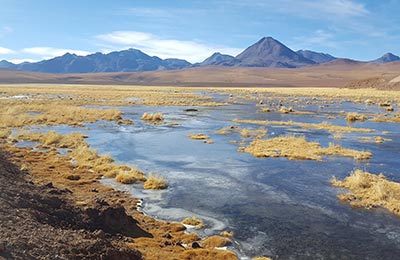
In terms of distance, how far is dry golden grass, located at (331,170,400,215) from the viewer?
15.4 m

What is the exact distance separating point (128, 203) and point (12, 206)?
491 centimetres

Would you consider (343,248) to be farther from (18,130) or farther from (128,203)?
(18,130)

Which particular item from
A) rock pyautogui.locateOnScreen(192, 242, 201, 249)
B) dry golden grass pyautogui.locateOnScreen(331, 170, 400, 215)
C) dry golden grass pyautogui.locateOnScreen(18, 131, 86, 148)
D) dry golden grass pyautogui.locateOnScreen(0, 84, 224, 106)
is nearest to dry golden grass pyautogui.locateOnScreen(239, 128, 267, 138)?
dry golden grass pyautogui.locateOnScreen(18, 131, 86, 148)

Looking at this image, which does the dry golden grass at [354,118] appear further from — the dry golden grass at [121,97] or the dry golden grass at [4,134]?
the dry golden grass at [4,134]

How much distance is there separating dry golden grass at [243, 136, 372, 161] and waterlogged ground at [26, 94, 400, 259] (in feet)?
3.16

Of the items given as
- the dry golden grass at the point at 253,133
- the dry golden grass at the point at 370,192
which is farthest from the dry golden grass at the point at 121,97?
the dry golden grass at the point at 370,192

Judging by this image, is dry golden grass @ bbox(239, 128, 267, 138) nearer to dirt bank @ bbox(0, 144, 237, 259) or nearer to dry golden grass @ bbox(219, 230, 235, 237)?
dirt bank @ bbox(0, 144, 237, 259)

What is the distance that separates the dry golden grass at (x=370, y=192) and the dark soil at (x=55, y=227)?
860cm

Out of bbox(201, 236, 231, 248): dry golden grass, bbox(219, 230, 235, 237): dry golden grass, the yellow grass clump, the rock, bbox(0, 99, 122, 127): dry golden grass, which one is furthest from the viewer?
bbox(0, 99, 122, 127): dry golden grass

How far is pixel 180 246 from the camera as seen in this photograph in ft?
37.5

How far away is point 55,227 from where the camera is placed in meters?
10.5

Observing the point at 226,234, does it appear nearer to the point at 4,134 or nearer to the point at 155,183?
the point at 155,183

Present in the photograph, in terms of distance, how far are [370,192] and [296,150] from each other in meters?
9.53

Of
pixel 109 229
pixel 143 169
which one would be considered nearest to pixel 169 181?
pixel 143 169
